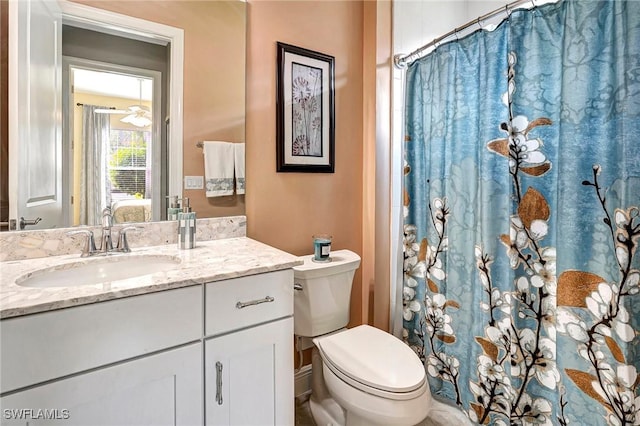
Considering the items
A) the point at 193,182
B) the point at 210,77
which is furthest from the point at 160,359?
the point at 210,77

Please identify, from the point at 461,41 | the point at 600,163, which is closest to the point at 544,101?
the point at 600,163

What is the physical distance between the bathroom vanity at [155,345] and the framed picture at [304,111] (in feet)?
2.22

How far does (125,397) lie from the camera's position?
34.4 inches

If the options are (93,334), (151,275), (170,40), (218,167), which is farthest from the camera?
(218,167)

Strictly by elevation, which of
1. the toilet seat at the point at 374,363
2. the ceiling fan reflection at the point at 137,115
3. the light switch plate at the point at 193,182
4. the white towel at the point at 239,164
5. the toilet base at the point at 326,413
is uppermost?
the ceiling fan reflection at the point at 137,115

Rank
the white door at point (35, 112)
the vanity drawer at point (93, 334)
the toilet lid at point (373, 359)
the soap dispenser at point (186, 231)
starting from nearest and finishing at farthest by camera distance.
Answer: the vanity drawer at point (93, 334) < the white door at point (35, 112) < the toilet lid at point (373, 359) < the soap dispenser at point (186, 231)

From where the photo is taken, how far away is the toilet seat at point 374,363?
119 cm

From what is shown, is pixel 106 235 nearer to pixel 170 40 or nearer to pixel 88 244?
pixel 88 244

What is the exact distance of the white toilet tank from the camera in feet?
4.94

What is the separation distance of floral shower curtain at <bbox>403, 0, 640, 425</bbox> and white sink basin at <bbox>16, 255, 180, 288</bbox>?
1.27 meters

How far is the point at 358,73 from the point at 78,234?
159 centimetres

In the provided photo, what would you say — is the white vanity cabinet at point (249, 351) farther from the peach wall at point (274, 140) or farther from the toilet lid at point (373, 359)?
the peach wall at point (274, 140)

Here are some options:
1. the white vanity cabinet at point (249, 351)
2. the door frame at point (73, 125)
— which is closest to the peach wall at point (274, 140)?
the door frame at point (73, 125)

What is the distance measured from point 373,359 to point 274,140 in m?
1.09
